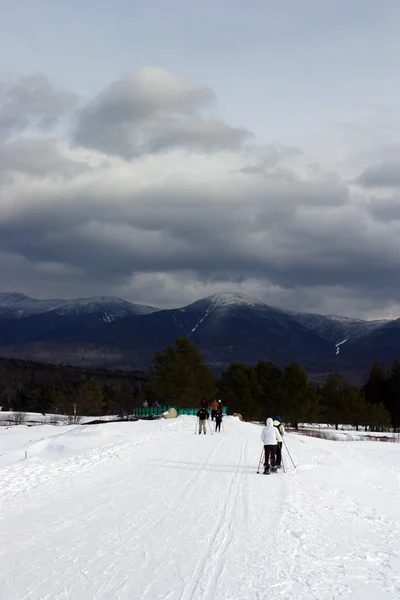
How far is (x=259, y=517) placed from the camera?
10953 millimetres

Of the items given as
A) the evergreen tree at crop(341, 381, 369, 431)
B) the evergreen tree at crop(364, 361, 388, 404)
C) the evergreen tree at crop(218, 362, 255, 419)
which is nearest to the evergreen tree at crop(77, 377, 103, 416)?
the evergreen tree at crop(218, 362, 255, 419)

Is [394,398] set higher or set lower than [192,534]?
lower

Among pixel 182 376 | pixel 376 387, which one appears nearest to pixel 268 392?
pixel 182 376

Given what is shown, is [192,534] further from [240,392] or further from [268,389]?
[268,389]

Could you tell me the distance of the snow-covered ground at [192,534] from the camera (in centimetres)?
710

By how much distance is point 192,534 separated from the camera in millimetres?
9484

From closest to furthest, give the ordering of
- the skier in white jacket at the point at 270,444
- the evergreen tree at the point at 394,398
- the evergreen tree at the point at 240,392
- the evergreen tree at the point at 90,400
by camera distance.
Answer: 1. the skier in white jacket at the point at 270,444
2. the evergreen tree at the point at 240,392
3. the evergreen tree at the point at 394,398
4. the evergreen tree at the point at 90,400

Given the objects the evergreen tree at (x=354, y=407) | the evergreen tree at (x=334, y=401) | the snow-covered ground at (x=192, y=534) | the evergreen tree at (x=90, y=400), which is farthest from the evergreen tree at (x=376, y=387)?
the snow-covered ground at (x=192, y=534)

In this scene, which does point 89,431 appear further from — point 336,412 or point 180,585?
point 336,412

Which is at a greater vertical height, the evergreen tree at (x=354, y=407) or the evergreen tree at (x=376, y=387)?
the evergreen tree at (x=376, y=387)

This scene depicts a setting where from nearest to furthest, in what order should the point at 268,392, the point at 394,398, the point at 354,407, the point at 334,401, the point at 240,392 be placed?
the point at 354,407
the point at 334,401
the point at 268,392
the point at 240,392
the point at 394,398

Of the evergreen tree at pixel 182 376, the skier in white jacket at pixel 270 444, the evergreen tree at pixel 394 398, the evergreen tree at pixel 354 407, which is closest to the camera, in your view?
the skier in white jacket at pixel 270 444

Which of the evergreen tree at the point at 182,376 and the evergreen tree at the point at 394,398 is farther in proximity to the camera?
the evergreen tree at the point at 394,398

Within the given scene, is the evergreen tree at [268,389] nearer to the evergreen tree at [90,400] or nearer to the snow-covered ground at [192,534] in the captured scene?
the evergreen tree at [90,400]
